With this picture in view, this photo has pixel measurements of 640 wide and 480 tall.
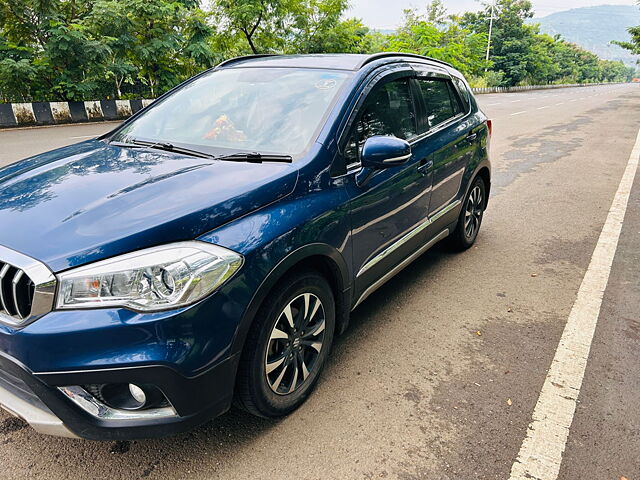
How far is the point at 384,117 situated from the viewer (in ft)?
9.98

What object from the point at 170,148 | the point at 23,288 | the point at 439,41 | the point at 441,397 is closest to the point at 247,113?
the point at 170,148

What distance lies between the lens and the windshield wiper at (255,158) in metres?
2.43

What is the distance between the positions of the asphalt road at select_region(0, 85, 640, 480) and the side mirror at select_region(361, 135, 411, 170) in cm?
116

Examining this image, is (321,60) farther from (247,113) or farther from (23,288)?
(23,288)

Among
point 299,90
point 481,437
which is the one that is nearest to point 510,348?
point 481,437

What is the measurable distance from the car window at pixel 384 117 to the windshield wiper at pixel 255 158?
1.19 ft

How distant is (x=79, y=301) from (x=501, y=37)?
68097 millimetres

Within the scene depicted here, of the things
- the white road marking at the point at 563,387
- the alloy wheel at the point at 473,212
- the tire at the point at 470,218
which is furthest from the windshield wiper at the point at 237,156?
the alloy wheel at the point at 473,212

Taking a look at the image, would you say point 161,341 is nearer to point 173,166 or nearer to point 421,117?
point 173,166

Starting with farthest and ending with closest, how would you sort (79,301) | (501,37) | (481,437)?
(501,37), (481,437), (79,301)

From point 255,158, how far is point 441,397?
1577 mm

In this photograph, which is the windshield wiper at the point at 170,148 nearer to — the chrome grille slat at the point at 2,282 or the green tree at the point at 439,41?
the chrome grille slat at the point at 2,282

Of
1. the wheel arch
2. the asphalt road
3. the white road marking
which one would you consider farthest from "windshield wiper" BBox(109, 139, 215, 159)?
the white road marking

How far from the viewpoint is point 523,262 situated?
14.5ft
